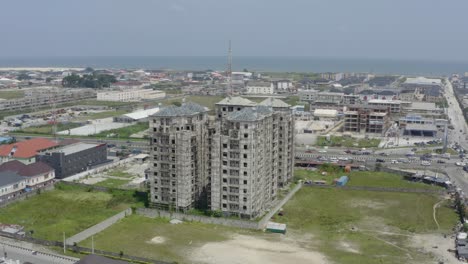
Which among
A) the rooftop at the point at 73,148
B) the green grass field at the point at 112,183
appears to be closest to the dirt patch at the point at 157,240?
the green grass field at the point at 112,183

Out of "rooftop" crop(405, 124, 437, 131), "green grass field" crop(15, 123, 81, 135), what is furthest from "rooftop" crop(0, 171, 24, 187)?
"rooftop" crop(405, 124, 437, 131)

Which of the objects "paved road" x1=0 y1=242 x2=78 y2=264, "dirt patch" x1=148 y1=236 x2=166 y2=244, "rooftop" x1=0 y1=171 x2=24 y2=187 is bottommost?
"dirt patch" x1=148 y1=236 x2=166 y2=244

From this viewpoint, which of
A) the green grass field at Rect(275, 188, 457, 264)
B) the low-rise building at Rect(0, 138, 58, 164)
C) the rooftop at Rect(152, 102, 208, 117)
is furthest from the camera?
the low-rise building at Rect(0, 138, 58, 164)

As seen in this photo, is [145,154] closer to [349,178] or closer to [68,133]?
[68,133]

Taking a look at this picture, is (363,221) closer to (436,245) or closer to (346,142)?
(436,245)

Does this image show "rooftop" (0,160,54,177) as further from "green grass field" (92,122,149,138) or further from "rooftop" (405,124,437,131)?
"rooftop" (405,124,437,131)

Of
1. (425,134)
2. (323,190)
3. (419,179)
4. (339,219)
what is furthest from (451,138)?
(339,219)
